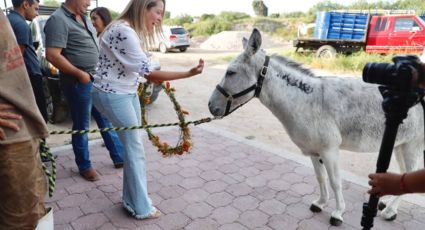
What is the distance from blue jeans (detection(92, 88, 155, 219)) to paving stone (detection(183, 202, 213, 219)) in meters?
0.39

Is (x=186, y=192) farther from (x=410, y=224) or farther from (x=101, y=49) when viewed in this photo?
(x=410, y=224)

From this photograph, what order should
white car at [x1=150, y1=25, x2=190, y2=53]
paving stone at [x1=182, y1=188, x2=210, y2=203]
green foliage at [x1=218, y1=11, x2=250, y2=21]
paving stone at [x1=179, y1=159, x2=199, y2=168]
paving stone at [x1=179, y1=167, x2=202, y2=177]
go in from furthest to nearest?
green foliage at [x1=218, y1=11, x2=250, y2=21] → white car at [x1=150, y1=25, x2=190, y2=53] → paving stone at [x1=179, y1=159, x2=199, y2=168] → paving stone at [x1=179, y1=167, x2=202, y2=177] → paving stone at [x1=182, y1=188, x2=210, y2=203]

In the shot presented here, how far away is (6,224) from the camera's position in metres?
1.65

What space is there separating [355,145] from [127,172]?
7.45 ft

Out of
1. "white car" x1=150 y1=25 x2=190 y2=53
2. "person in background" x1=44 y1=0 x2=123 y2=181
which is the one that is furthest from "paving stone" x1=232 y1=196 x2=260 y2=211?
"white car" x1=150 y1=25 x2=190 y2=53

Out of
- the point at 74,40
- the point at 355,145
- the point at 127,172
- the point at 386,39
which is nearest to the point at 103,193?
the point at 127,172

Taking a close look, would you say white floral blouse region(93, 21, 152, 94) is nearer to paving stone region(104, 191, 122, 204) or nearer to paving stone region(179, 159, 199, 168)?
paving stone region(104, 191, 122, 204)

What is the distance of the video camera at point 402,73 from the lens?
53.5 inches

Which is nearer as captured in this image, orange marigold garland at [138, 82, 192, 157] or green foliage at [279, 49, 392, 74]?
orange marigold garland at [138, 82, 192, 157]

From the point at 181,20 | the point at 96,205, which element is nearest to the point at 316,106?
the point at 96,205

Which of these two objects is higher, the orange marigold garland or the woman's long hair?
the woman's long hair

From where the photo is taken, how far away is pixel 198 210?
3.41m

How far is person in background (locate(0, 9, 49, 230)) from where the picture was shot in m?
1.52

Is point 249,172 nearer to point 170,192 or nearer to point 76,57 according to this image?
point 170,192
